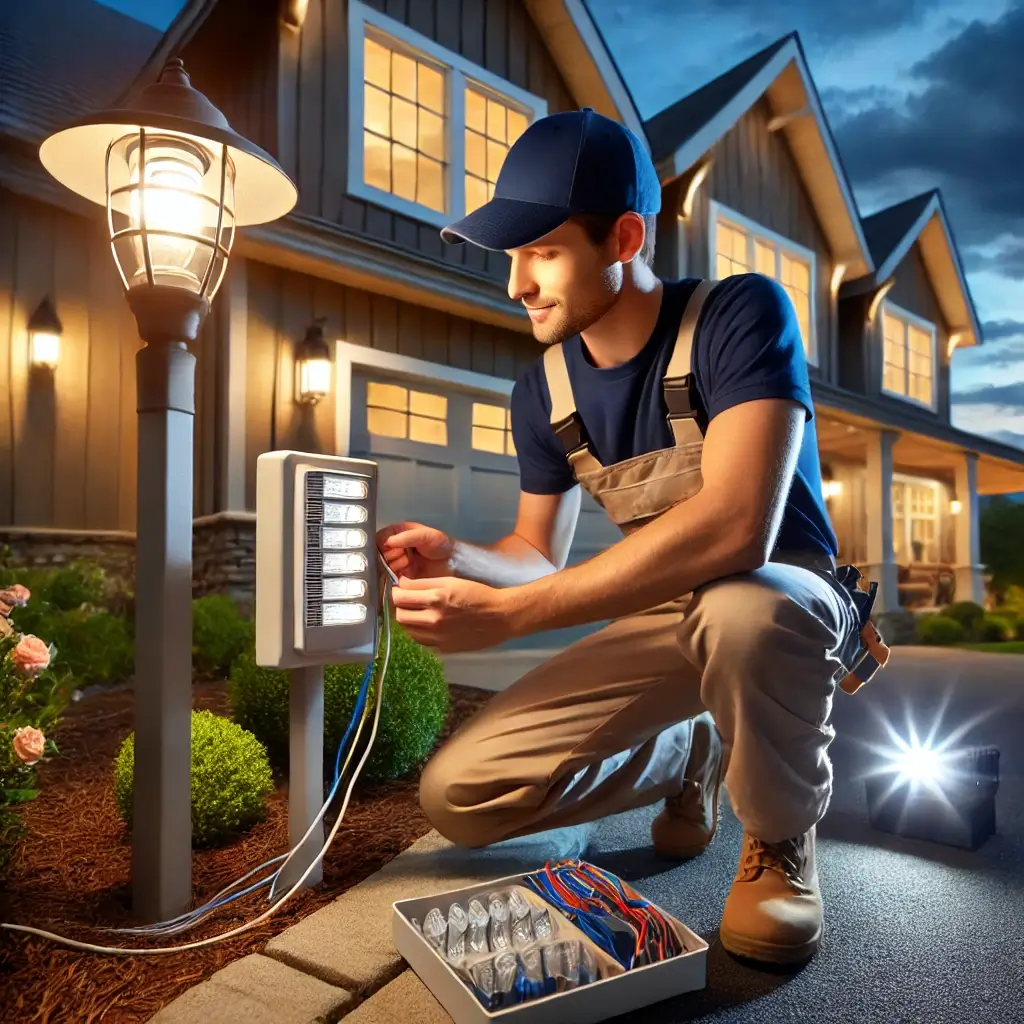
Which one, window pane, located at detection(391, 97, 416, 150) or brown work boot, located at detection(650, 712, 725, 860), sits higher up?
window pane, located at detection(391, 97, 416, 150)

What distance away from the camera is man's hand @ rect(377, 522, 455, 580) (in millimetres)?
1566

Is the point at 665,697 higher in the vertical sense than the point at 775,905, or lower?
higher

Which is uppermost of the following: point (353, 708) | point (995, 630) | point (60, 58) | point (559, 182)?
point (60, 58)

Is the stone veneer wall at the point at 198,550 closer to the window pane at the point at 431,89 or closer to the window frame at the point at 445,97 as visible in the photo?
the window frame at the point at 445,97

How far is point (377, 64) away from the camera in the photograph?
476cm

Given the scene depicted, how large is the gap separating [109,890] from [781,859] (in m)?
1.25

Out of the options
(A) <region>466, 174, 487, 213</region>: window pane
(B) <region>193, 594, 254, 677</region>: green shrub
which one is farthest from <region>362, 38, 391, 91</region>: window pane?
(B) <region>193, 594, 254, 677</region>: green shrub

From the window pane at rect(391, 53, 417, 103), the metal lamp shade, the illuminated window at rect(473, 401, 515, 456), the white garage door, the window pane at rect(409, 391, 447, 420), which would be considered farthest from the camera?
the illuminated window at rect(473, 401, 515, 456)

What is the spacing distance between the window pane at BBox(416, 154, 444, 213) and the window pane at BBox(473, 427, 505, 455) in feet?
4.68

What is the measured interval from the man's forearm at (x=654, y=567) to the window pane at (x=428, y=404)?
12.2ft

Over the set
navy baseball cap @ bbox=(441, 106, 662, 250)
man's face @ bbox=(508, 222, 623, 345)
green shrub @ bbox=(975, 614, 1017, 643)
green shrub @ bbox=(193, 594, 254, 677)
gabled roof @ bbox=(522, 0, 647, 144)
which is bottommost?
green shrub @ bbox=(975, 614, 1017, 643)

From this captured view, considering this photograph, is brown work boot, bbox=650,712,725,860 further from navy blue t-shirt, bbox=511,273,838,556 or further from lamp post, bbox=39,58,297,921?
lamp post, bbox=39,58,297,921

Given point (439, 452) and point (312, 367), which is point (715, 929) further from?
point (439, 452)

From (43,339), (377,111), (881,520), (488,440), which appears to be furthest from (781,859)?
(881,520)
